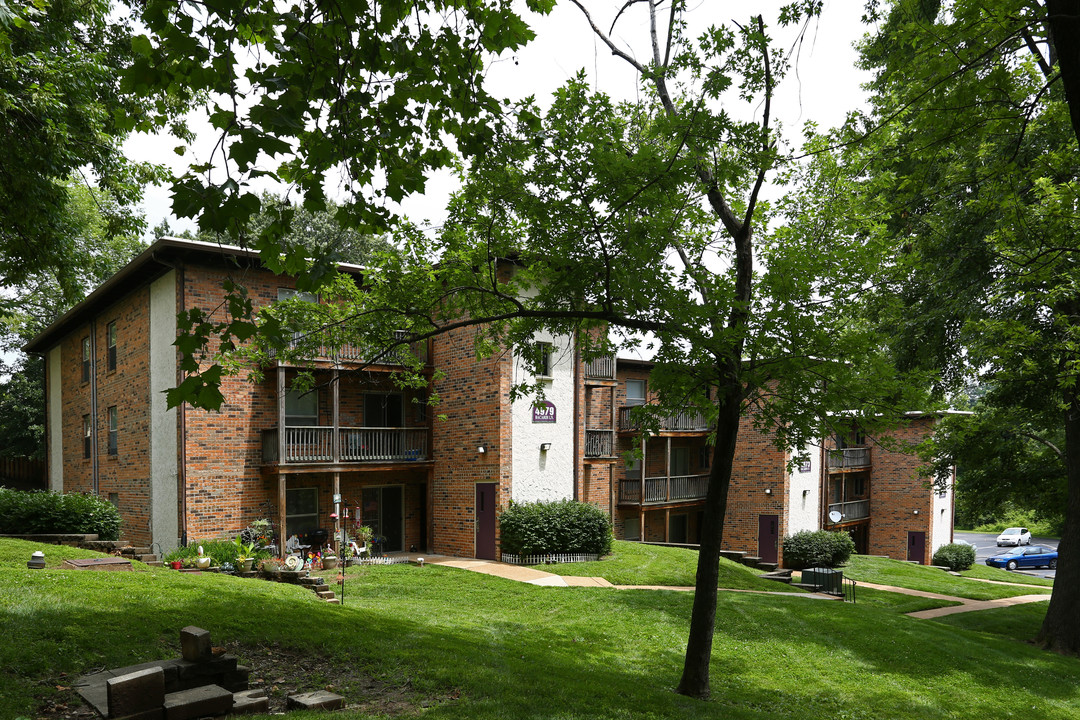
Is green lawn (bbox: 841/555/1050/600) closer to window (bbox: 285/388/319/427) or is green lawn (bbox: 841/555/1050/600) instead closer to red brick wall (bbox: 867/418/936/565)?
red brick wall (bbox: 867/418/936/565)

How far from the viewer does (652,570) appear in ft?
57.0

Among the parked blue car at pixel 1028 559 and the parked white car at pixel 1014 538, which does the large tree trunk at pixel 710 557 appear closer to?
the parked blue car at pixel 1028 559

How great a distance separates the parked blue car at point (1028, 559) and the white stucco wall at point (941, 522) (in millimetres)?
3965

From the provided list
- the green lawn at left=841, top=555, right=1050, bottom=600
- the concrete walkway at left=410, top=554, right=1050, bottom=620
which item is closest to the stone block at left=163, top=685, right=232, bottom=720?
the concrete walkway at left=410, top=554, right=1050, bottom=620

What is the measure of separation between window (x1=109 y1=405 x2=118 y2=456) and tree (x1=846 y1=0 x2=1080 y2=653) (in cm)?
2079

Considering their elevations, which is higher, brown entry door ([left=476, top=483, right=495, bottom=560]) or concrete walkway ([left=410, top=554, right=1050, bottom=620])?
brown entry door ([left=476, top=483, right=495, bottom=560])

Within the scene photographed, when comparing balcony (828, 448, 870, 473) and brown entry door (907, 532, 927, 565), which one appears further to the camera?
brown entry door (907, 532, 927, 565)

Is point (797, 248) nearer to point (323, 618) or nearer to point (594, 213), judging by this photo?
point (594, 213)

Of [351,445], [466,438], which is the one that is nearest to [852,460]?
[466,438]

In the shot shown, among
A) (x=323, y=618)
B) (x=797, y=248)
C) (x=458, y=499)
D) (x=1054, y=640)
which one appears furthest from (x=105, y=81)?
(x=1054, y=640)

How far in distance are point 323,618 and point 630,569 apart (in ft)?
33.3

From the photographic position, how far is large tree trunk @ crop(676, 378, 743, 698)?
8266 millimetres

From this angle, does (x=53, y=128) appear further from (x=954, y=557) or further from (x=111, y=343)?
(x=954, y=557)

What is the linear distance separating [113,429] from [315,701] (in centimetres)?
1846
